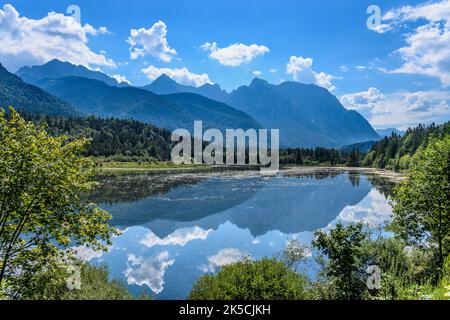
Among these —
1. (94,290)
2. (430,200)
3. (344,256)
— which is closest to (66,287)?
(94,290)

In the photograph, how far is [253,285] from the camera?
18969 mm

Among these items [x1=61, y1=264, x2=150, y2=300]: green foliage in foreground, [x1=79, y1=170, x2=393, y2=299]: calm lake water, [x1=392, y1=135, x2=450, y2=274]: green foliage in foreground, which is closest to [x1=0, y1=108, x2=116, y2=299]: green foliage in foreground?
[x1=61, y1=264, x2=150, y2=300]: green foliage in foreground

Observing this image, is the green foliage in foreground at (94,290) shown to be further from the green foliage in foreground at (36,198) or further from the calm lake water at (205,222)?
the calm lake water at (205,222)

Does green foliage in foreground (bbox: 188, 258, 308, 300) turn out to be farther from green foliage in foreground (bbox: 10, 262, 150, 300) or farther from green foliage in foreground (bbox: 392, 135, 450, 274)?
green foliage in foreground (bbox: 392, 135, 450, 274)

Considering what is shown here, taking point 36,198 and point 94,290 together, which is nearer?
point 36,198

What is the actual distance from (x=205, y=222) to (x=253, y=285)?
166 ft

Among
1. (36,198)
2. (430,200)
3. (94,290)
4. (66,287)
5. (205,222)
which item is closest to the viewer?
(36,198)

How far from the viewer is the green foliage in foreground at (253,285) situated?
18.9 metres

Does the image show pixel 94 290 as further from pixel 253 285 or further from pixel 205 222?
pixel 205 222

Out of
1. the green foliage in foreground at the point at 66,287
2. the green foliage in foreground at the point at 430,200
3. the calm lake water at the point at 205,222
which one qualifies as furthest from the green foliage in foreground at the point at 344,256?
the calm lake water at the point at 205,222

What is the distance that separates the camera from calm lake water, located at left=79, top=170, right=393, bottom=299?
38.9m

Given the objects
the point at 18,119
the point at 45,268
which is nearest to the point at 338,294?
the point at 45,268
